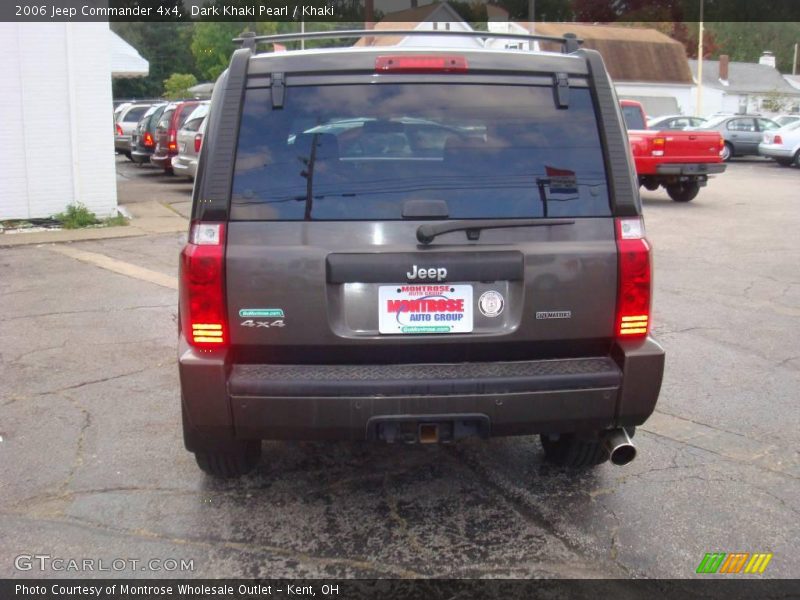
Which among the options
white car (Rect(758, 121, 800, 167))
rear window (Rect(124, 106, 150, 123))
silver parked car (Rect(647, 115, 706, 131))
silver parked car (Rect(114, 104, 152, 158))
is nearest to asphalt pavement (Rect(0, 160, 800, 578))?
silver parked car (Rect(647, 115, 706, 131))

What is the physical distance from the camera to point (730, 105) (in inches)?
2360

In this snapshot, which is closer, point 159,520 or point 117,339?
point 159,520

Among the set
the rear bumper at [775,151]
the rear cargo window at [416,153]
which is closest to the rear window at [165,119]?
Result: the rear cargo window at [416,153]

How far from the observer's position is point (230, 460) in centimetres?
416

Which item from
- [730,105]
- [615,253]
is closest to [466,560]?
[615,253]

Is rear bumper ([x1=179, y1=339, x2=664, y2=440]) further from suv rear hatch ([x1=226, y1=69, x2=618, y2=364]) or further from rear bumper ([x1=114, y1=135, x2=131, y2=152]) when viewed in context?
rear bumper ([x1=114, y1=135, x2=131, y2=152])

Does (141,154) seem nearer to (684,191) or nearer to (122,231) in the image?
(122,231)

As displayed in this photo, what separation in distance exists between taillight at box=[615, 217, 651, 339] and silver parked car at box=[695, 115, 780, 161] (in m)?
28.8

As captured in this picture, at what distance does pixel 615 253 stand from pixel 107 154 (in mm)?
11536

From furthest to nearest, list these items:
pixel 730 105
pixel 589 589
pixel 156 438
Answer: pixel 730 105 → pixel 156 438 → pixel 589 589

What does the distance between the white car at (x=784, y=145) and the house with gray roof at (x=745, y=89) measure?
26.3 m

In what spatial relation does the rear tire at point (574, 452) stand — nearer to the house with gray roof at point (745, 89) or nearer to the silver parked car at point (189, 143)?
the silver parked car at point (189, 143)

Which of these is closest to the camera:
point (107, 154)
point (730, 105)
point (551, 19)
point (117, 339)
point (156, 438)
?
point (156, 438)

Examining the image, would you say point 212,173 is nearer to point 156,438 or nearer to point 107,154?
point 156,438
